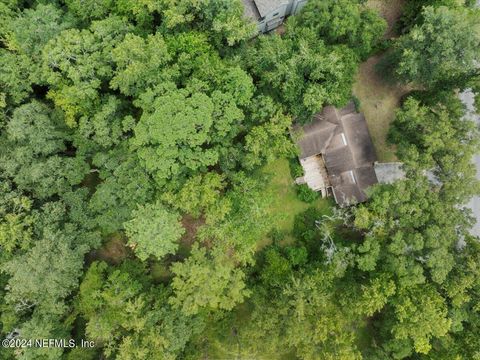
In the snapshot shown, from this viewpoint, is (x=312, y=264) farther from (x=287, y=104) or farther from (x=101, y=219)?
(x=101, y=219)

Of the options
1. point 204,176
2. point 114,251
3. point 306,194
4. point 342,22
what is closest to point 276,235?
point 306,194

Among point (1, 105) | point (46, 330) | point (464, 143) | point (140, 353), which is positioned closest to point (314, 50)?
point (464, 143)

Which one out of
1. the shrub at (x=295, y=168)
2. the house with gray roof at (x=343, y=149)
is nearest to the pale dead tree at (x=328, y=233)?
the house with gray roof at (x=343, y=149)

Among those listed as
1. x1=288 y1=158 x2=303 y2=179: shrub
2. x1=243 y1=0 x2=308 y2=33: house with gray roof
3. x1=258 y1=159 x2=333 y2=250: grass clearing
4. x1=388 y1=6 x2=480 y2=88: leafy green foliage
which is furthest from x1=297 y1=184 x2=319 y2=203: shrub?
x1=243 y1=0 x2=308 y2=33: house with gray roof

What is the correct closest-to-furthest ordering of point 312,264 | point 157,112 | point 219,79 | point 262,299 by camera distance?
point 157,112
point 219,79
point 262,299
point 312,264

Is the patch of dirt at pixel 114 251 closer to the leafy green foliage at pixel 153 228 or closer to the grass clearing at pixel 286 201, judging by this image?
the leafy green foliage at pixel 153 228

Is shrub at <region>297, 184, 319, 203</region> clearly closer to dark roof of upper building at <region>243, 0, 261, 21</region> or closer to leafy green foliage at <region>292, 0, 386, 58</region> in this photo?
leafy green foliage at <region>292, 0, 386, 58</region>

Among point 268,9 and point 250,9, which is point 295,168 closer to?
point 268,9
